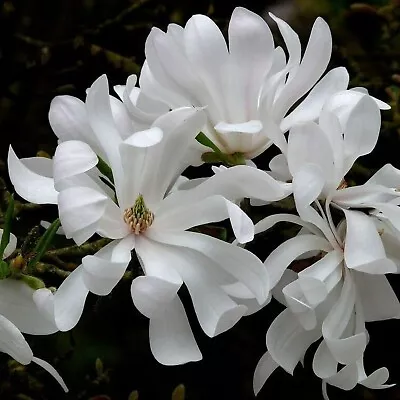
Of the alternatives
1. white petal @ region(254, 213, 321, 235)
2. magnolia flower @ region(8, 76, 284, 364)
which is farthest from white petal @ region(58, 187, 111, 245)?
white petal @ region(254, 213, 321, 235)

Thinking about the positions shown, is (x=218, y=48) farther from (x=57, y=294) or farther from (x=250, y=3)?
(x=250, y=3)

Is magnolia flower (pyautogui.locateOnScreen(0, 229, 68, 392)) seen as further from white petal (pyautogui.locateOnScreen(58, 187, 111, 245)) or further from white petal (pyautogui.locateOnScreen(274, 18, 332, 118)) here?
white petal (pyautogui.locateOnScreen(274, 18, 332, 118))

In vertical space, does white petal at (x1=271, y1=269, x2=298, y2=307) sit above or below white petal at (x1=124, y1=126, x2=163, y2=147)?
below

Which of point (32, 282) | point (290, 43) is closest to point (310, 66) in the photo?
point (290, 43)

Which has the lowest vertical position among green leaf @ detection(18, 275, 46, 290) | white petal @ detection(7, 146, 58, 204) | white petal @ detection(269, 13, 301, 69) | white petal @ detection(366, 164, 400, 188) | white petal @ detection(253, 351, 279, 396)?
white petal @ detection(253, 351, 279, 396)

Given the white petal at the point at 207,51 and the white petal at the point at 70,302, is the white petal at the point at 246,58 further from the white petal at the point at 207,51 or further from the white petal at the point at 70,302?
the white petal at the point at 70,302

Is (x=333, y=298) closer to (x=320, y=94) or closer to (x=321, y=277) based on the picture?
(x=321, y=277)

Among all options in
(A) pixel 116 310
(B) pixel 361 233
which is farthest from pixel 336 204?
(A) pixel 116 310
